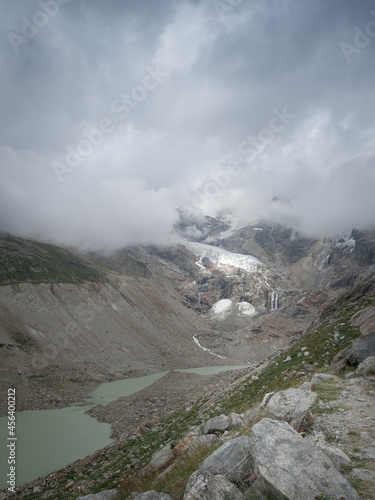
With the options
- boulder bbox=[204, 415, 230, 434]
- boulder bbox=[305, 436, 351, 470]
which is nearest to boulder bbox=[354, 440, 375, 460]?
boulder bbox=[305, 436, 351, 470]

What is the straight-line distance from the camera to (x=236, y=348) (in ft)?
452

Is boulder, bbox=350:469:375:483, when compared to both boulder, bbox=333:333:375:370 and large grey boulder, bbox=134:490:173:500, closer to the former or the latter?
large grey boulder, bbox=134:490:173:500

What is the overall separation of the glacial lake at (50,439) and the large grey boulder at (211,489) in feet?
80.5

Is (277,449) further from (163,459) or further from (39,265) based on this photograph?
(39,265)

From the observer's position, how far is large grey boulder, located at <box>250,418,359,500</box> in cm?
445

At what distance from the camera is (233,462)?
235 inches

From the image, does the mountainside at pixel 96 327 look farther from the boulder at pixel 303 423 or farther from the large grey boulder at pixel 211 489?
the large grey boulder at pixel 211 489

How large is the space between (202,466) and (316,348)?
15194mm

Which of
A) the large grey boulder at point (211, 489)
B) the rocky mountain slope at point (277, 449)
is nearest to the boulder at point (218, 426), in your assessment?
the rocky mountain slope at point (277, 449)

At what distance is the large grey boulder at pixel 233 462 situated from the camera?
555 cm

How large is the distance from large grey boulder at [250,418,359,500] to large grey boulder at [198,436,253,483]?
0.30m

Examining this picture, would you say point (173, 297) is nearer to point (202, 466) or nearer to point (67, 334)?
point (67, 334)

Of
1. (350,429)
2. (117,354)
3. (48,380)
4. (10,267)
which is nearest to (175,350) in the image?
(117,354)

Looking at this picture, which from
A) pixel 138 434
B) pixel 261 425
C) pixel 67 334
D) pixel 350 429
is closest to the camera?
pixel 261 425
